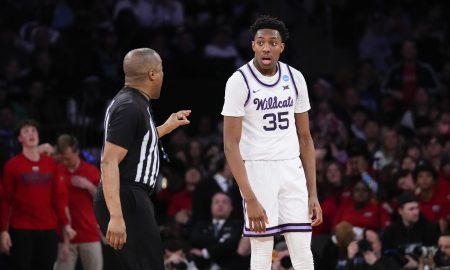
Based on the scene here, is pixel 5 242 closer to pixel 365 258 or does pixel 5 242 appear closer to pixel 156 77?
pixel 365 258

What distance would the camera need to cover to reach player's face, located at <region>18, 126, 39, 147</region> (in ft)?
36.4

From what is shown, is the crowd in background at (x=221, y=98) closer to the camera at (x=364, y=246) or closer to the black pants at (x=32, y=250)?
the camera at (x=364, y=246)

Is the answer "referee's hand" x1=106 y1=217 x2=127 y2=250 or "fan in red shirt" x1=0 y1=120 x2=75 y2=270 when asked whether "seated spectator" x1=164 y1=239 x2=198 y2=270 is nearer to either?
"fan in red shirt" x1=0 y1=120 x2=75 y2=270

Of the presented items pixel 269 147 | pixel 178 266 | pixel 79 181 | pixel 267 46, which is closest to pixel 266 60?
pixel 267 46

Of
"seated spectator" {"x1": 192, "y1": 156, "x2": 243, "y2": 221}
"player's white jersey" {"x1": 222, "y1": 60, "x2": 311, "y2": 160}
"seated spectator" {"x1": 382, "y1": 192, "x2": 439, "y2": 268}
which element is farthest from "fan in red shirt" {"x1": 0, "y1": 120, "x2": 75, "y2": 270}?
"player's white jersey" {"x1": 222, "y1": 60, "x2": 311, "y2": 160}

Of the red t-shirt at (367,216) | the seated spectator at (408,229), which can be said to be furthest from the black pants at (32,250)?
the seated spectator at (408,229)

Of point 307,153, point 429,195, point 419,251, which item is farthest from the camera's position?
point 429,195

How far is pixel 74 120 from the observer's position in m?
14.6

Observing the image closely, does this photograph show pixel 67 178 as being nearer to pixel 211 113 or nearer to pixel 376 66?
pixel 211 113

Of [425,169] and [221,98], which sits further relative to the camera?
[221,98]

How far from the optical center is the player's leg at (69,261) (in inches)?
466

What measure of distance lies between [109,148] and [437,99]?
10.5 m

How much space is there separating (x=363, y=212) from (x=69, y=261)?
330cm

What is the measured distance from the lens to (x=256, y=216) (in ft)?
24.7
